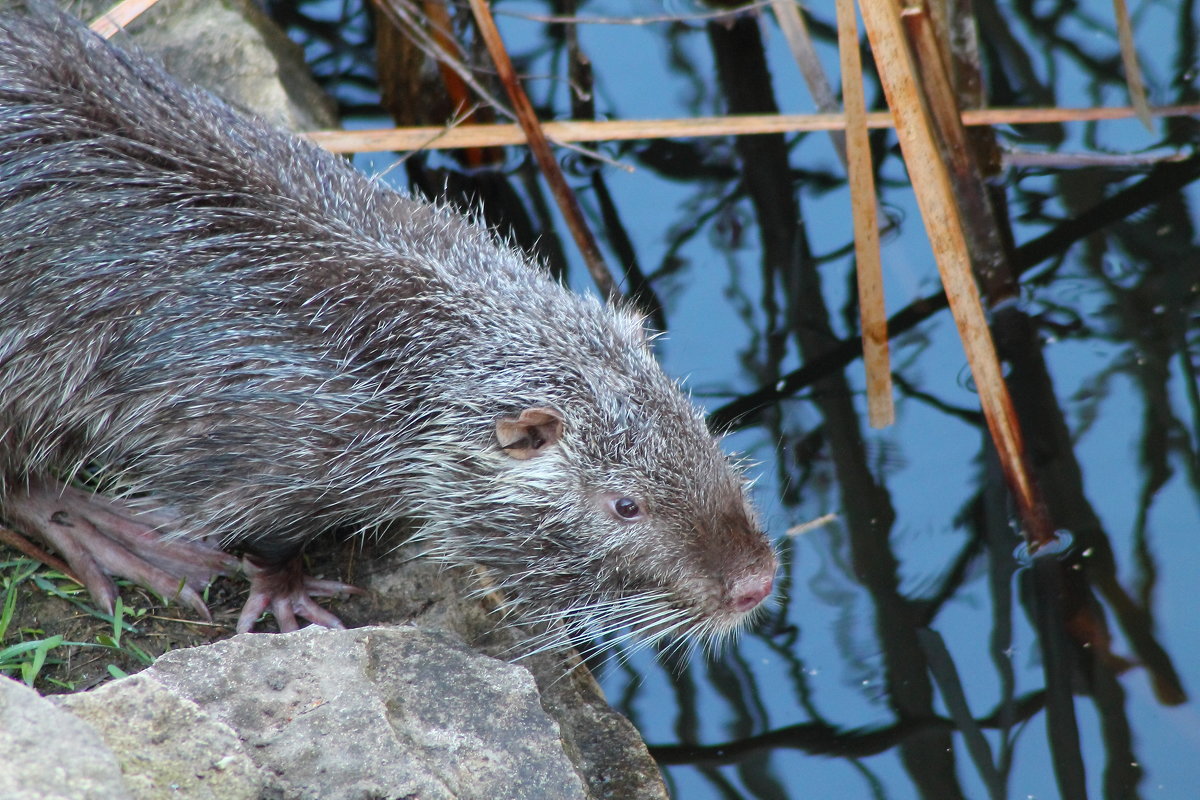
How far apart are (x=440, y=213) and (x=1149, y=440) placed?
2.77 m

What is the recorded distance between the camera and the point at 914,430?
15.6 ft

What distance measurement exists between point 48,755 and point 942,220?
277 centimetres

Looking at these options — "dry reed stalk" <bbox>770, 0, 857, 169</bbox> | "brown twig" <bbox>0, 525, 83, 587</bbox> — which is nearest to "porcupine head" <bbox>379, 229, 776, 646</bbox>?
"brown twig" <bbox>0, 525, 83, 587</bbox>

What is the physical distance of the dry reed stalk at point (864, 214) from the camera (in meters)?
3.61

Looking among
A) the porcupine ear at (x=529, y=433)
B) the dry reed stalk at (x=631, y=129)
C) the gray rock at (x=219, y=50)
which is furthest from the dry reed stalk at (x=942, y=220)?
the gray rock at (x=219, y=50)

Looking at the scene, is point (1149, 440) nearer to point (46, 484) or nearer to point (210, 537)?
point (210, 537)

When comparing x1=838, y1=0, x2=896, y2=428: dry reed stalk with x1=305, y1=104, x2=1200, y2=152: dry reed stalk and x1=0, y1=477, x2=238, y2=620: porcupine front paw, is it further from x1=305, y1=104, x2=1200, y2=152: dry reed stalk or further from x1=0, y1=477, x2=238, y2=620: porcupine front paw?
x1=0, y1=477, x2=238, y2=620: porcupine front paw

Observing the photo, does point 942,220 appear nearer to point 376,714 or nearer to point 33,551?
point 376,714

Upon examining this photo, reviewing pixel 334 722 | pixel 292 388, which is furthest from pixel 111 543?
pixel 334 722

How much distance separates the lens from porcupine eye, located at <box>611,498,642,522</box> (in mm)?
3428

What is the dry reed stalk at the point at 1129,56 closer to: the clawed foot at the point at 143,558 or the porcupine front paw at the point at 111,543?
the clawed foot at the point at 143,558

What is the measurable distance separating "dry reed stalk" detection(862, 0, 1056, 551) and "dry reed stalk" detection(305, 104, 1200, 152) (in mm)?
722

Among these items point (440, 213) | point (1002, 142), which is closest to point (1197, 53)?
point (1002, 142)

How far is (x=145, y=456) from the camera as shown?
364 cm
